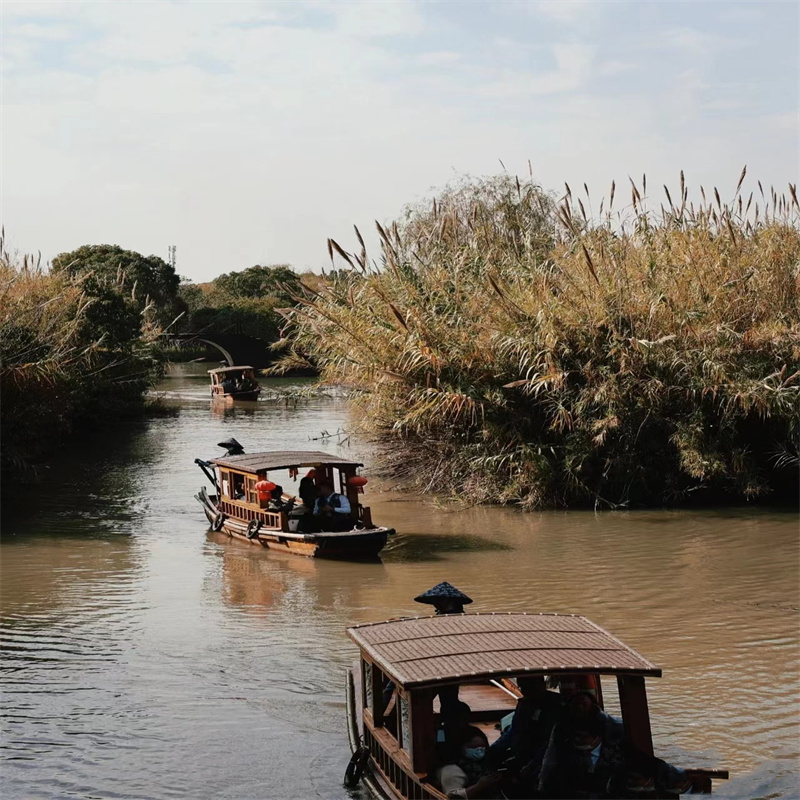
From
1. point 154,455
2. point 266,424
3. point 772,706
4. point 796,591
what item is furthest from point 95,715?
point 266,424

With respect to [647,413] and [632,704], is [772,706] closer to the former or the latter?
[632,704]

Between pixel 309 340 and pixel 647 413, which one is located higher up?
pixel 309 340

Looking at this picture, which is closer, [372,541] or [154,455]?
[372,541]

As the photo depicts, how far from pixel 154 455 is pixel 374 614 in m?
17.8

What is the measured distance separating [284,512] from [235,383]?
32522mm


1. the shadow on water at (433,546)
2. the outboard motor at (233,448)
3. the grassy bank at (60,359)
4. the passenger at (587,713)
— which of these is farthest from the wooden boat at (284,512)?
the passenger at (587,713)

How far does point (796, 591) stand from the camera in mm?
14914

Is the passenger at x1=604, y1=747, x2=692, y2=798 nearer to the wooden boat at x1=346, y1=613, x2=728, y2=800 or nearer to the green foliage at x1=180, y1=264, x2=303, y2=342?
the wooden boat at x1=346, y1=613, x2=728, y2=800

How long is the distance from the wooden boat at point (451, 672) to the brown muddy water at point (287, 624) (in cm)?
69

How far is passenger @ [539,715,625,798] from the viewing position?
724cm

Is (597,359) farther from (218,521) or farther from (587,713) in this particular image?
(587,713)

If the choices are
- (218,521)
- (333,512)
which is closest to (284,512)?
(333,512)

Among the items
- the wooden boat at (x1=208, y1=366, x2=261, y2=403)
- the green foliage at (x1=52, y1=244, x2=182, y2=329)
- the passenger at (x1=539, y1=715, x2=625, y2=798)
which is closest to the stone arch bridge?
the green foliage at (x1=52, y1=244, x2=182, y2=329)

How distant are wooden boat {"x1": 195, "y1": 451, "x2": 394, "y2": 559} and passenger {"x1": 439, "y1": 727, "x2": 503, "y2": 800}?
922cm
